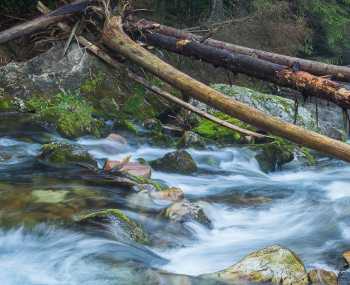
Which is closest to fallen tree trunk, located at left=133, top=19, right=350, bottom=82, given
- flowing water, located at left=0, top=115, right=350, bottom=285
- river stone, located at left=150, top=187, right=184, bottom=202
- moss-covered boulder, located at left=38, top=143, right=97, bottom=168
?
flowing water, located at left=0, top=115, right=350, bottom=285

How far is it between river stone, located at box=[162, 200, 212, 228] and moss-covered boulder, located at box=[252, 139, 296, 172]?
11.3 ft

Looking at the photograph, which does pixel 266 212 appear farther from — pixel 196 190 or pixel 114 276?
pixel 114 276

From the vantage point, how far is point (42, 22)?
10.2 metres

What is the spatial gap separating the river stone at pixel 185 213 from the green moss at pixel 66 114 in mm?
3380

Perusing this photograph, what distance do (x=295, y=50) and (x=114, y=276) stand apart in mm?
11797

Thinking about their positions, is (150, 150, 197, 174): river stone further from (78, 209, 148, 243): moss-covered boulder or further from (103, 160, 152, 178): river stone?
(78, 209, 148, 243): moss-covered boulder

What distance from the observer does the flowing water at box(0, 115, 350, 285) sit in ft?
17.0

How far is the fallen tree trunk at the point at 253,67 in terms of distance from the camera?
652 cm

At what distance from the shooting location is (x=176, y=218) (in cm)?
616


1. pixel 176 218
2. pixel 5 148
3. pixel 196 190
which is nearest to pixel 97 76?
pixel 5 148

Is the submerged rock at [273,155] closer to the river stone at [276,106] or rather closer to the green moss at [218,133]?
the green moss at [218,133]

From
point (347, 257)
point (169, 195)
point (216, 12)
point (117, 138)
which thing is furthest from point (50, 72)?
point (347, 257)

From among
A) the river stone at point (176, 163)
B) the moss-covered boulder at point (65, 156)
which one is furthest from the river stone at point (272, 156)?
the moss-covered boulder at point (65, 156)

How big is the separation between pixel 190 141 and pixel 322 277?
5.25m
